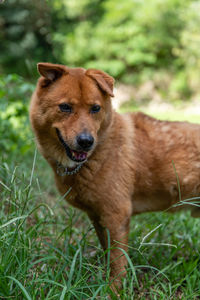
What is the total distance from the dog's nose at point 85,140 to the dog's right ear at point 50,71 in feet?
2.23

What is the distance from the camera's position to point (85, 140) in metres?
2.90

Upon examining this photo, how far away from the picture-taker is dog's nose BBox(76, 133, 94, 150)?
290 cm

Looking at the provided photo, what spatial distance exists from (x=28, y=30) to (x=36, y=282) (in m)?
12.4

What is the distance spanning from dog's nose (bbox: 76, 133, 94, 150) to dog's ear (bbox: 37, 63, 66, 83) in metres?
0.68

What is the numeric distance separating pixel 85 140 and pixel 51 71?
30.4 inches

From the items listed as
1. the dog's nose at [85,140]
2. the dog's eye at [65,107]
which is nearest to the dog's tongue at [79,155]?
the dog's nose at [85,140]

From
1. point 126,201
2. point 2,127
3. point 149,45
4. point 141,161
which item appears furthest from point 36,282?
point 149,45

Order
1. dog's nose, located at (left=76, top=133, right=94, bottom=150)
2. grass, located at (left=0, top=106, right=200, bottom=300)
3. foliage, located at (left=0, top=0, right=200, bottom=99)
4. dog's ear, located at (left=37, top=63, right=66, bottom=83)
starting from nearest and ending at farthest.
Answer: grass, located at (left=0, top=106, right=200, bottom=300)
dog's nose, located at (left=76, top=133, right=94, bottom=150)
dog's ear, located at (left=37, top=63, right=66, bottom=83)
foliage, located at (left=0, top=0, right=200, bottom=99)

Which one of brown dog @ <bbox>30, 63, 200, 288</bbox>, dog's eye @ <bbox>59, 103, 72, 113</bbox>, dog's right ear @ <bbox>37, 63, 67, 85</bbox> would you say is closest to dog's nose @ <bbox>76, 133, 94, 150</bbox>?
brown dog @ <bbox>30, 63, 200, 288</bbox>

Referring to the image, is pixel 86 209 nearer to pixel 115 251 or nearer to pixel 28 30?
pixel 115 251

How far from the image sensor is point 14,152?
18.6ft

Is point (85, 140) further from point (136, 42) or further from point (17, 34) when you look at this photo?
point (136, 42)

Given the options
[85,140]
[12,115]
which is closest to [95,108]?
[85,140]

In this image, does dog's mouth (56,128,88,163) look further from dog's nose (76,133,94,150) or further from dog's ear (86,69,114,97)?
dog's ear (86,69,114,97)
